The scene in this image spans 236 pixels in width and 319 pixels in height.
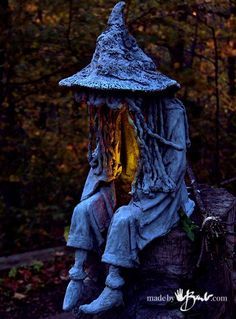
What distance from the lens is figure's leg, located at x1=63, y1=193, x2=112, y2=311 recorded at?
3.45 metres

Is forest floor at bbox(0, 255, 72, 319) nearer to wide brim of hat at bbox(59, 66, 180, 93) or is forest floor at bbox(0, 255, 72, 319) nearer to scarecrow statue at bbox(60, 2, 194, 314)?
scarecrow statue at bbox(60, 2, 194, 314)

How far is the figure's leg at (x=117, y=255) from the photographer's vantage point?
130 inches

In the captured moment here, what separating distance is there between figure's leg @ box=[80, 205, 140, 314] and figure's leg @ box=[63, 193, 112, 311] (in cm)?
18

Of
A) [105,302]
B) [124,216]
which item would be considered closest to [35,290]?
[105,302]

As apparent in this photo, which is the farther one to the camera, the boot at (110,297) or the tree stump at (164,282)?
the tree stump at (164,282)

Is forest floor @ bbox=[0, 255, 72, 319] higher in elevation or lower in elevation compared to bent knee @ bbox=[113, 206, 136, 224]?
lower

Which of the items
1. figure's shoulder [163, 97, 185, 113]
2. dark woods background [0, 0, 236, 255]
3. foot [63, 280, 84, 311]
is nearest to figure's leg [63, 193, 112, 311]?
foot [63, 280, 84, 311]

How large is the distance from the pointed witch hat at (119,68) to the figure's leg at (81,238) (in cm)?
95

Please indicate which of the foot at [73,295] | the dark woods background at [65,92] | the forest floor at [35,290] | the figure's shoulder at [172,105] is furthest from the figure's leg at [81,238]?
the dark woods background at [65,92]

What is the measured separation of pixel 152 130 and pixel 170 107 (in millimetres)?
227

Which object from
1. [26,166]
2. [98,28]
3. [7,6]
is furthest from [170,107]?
[26,166]

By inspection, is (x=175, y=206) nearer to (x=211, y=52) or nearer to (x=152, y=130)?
(x=152, y=130)

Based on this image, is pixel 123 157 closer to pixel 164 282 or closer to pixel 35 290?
pixel 164 282

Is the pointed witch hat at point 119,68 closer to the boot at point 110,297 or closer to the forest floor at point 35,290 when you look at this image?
the boot at point 110,297
